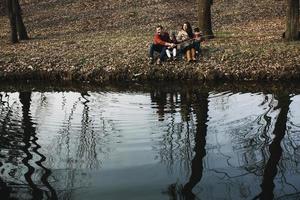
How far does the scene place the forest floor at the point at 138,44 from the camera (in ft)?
67.3

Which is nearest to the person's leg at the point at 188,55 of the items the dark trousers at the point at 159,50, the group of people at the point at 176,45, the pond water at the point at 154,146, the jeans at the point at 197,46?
the group of people at the point at 176,45

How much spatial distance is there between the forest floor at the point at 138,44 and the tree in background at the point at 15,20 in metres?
0.79

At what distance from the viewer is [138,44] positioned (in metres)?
25.5

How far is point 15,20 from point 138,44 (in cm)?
965

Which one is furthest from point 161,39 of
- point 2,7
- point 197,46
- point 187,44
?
point 2,7

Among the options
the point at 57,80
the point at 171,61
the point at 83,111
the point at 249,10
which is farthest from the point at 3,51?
the point at 249,10

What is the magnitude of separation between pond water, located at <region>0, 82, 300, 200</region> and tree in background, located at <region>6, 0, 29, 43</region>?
498 inches

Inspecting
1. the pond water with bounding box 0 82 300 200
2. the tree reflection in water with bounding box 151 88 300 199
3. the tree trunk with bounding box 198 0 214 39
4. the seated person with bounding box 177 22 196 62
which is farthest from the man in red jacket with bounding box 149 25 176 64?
the tree reflection in water with bounding box 151 88 300 199

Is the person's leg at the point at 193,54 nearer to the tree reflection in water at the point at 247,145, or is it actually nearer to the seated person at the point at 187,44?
the seated person at the point at 187,44

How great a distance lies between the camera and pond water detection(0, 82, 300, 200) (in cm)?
878

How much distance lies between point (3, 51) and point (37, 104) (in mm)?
11056

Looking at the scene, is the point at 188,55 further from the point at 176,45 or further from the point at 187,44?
the point at 176,45

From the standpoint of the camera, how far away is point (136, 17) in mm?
36562

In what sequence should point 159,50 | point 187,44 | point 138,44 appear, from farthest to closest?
point 138,44 < point 159,50 < point 187,44
